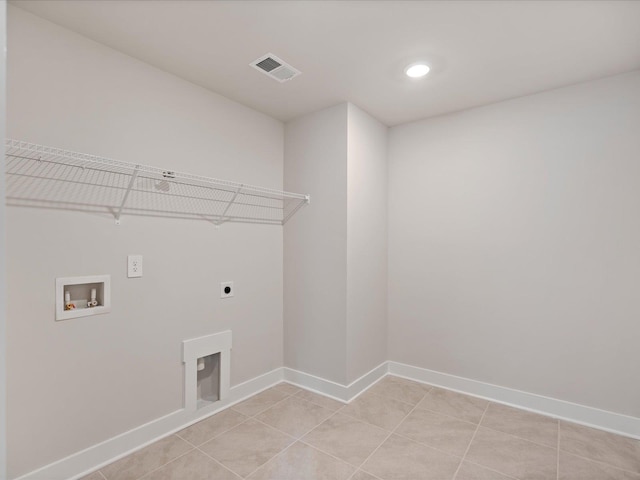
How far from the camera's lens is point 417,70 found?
216 cm

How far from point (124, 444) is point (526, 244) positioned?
2937mm

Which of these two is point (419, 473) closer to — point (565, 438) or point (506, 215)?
point (565, 438)

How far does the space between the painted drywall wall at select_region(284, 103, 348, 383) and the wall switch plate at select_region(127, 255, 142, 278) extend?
50.0 inches

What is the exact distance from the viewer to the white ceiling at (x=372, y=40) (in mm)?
1623

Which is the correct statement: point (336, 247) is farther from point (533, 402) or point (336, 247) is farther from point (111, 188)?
point (533, 402)

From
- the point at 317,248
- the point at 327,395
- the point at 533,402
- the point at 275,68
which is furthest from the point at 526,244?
the point at 275,68

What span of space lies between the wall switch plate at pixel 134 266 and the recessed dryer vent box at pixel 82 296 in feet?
0.38

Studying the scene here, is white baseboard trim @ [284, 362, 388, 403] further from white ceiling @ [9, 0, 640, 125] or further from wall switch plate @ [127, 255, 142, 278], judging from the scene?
white ceiling @ [9, 0, 640, 125]

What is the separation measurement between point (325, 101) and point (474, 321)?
6.96ft

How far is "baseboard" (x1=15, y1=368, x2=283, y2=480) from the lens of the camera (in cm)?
169

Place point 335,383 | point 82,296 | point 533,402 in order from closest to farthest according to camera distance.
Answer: point 82,296, point 533,402, point 335,383

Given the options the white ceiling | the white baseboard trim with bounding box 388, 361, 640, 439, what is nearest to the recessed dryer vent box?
the white ceiling

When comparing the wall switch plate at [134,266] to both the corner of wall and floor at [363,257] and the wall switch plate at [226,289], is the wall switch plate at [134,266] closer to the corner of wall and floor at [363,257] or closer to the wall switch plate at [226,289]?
the corner of wall and floor at [363,257]

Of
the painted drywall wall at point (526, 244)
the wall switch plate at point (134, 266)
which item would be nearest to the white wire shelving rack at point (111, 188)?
the wall switch plate at point (134, 266)
